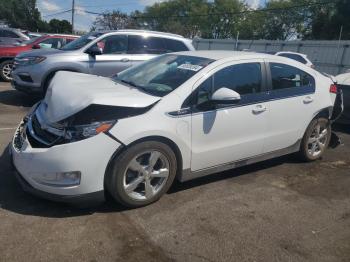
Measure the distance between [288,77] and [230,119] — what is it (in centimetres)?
128

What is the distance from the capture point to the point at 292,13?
6644cm

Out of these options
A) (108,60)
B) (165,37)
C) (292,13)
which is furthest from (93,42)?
(292,13)

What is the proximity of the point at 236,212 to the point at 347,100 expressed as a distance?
4.58 meters

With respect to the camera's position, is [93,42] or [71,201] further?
[93,42]

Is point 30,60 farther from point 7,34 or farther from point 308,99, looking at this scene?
point 7,34

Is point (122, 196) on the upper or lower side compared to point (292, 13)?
lower

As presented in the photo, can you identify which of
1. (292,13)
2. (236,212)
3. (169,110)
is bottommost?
(236,212)

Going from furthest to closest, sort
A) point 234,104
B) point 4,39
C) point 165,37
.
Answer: point 4,39 → point 165,37 → point 234,104

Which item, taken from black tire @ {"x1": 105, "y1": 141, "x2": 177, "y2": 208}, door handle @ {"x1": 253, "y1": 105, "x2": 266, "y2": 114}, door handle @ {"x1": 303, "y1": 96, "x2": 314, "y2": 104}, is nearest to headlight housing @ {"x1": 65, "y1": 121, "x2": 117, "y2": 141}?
black tire @ {"x1": 105, "y1": 141, "x2": 177, "y2": 208}

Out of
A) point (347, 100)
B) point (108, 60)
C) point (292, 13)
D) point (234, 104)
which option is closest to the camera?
point (234, 104)

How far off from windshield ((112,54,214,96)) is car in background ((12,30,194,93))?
141 inches

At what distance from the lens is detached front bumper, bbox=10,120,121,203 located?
3.52 m

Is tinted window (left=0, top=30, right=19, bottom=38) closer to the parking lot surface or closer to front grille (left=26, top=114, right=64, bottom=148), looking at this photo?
the parking lot surface

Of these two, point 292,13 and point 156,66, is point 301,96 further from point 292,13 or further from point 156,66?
→ point 292,13
